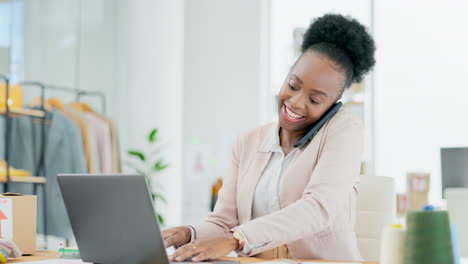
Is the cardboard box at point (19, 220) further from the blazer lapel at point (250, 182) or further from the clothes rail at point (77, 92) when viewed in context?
the clothes rail at point (77, 92)

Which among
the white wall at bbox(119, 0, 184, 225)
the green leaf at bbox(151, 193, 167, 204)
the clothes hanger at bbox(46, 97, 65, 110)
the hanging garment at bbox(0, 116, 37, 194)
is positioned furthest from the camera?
the white wall at bbox(119, 0, 184, 225)

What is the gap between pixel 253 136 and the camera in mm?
2086

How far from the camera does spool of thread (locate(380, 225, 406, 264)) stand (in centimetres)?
112

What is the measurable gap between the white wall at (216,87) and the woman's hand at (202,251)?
3994 mm

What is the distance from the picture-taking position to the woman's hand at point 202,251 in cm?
147

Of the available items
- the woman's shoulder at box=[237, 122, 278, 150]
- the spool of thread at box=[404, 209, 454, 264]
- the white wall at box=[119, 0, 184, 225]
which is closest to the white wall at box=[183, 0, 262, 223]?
the white wall at box=[119, 0, 184, 225]

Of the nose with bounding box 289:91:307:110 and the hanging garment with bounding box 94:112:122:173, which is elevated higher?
the nose with bounding box 289:91:307:110

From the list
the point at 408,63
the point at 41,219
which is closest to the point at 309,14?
the point at 408,63

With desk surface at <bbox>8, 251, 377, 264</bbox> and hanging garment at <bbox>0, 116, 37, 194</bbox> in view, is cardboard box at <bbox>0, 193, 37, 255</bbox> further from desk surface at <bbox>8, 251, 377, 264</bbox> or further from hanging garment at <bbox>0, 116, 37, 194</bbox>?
hanging garment at <bbox>0, 116, 37, 194</bbox>

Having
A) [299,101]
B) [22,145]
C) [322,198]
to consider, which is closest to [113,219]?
[322,198]

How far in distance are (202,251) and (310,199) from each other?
373 millimetres

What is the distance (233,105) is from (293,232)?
3949 millimetres

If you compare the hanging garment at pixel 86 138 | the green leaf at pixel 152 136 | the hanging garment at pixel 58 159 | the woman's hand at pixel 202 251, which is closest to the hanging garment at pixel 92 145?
the hanging garment at pixel 86 138

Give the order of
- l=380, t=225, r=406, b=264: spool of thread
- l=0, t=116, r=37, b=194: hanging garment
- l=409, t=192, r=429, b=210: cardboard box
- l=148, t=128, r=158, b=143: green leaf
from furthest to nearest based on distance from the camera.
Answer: l=148, t=128, r=158, b=143: green leaf
l=409, t=192, r=429, b=210: cardboard box
l=0, t=116, r=37, b=194: hanging garment
l=380, t=225, r=406, b=264: spool of thread
